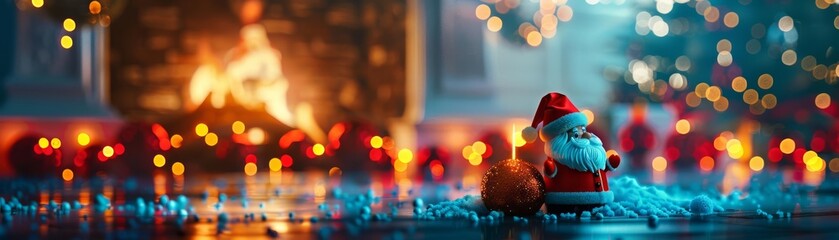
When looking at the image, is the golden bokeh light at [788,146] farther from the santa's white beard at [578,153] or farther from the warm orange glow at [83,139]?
the santa's white beard at [578,153]

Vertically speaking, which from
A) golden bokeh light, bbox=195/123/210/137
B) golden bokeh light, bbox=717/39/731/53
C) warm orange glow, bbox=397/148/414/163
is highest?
golden bokeh light, bbox=717/39/731/53

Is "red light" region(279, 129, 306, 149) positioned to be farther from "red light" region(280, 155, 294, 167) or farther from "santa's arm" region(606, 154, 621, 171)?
"santa's arm" region(606, 154, 621, 171)

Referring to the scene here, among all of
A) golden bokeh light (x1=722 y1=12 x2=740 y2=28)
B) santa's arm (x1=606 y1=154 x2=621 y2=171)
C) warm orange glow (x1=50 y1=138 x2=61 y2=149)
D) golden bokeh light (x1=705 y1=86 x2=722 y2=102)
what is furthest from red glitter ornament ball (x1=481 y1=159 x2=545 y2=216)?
golden bokeh light (x1=705 y1=86 x2=722 y2=102)

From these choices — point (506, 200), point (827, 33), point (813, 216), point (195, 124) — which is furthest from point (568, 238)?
point (827, 33)

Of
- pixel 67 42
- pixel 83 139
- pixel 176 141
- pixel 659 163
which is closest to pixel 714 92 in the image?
pixel 659 163

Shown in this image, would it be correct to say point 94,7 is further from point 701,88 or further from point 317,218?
point 701,88

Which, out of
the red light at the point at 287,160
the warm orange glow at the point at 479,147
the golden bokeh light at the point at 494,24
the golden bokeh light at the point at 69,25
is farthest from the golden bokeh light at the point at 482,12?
the golden bokeh light at the point at 69,25

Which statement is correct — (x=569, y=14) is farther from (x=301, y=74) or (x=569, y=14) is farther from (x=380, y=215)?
(x=380, y=215)
